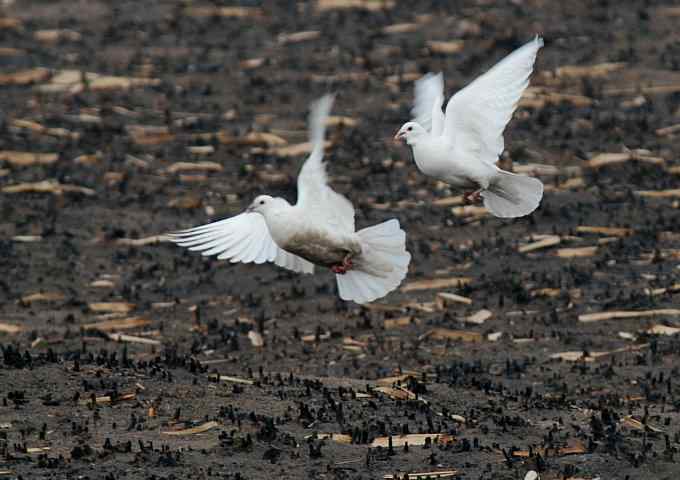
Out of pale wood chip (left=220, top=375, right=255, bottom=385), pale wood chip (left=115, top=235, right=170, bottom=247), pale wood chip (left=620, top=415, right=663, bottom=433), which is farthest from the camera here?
pale wood chip (left=115, top=235, right=170, bottom=247)

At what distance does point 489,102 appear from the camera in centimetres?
1363

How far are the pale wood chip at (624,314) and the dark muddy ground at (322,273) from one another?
0.19 ft

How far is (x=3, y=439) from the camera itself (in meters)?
→ 11.8

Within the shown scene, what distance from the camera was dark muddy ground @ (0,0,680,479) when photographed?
12266 mm

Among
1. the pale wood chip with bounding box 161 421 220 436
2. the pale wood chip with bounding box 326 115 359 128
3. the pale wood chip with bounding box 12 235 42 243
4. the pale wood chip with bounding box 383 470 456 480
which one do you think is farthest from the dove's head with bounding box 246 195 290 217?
the pale wood chip with bounding box 326 115 359 128

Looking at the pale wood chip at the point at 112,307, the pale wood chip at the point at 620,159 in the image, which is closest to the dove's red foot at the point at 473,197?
the pale wood chip at the point at 112,307

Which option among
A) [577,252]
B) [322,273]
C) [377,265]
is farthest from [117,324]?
[577,252]

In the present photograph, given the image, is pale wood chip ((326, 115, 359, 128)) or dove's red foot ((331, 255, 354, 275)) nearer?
dove's red foot ((331, 255, 354, 275))

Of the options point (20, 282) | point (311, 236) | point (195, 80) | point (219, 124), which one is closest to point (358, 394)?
point (311, 236)

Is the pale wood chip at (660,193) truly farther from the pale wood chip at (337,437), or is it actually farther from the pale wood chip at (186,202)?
the pale wood chip at (337,437)

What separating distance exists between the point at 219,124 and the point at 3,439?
46.6 feet

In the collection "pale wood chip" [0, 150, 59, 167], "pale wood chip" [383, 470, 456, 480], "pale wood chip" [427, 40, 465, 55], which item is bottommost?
"pale wood chip" [383, 470, 456, 480]

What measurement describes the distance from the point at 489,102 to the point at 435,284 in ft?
18.1

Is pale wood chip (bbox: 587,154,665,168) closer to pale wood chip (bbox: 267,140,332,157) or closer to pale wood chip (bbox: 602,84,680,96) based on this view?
pale wood chip (bbox: 602,84,680,96)
